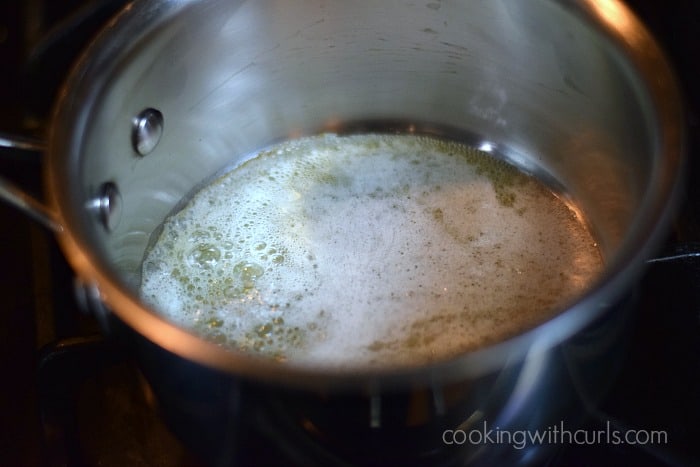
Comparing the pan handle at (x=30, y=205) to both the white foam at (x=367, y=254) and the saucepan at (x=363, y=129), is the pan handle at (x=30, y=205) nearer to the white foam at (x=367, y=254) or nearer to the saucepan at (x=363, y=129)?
the saucepan at (x=363, y=129)

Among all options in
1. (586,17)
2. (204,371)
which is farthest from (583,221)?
(204,371)

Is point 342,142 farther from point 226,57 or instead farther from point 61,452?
point 61,452

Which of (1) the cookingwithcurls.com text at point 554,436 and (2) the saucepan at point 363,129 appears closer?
(2) the saucepan at point 363,129

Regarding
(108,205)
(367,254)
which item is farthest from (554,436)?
(108,205)

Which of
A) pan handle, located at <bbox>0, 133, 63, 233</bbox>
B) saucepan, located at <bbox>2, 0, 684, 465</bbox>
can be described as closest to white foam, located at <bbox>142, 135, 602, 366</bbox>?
saucepan, located at <bbox>2, 0, 684, 465</bbox>

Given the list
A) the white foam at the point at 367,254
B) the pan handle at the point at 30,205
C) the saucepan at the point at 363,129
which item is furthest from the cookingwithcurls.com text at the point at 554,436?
the pan handle at the point at 30,205

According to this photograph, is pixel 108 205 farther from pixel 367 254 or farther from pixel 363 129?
pixel 363 129

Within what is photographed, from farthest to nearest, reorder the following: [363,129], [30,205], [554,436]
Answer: [363,129]
[554,436]
[30,205]
